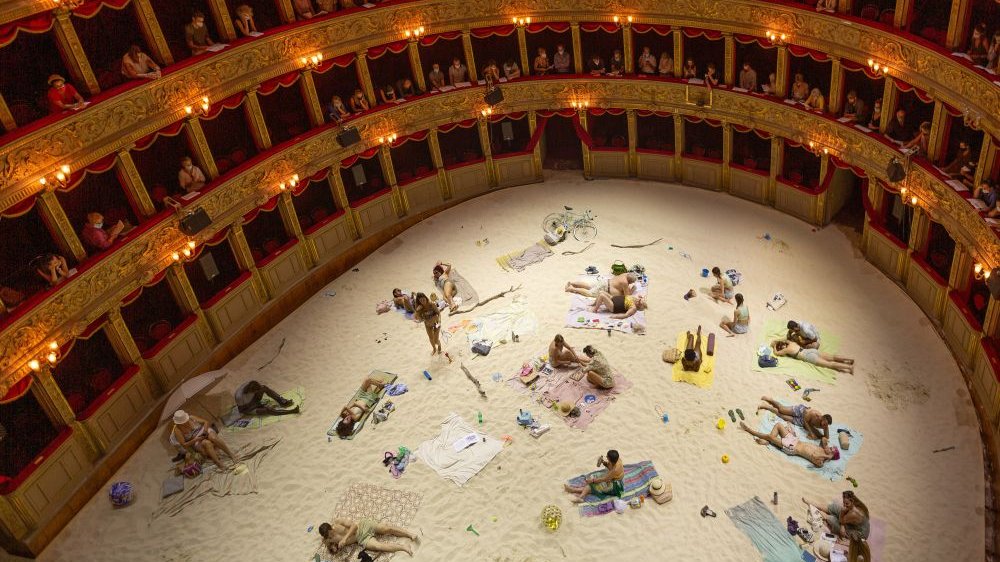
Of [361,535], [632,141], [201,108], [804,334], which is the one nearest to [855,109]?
[804,334]

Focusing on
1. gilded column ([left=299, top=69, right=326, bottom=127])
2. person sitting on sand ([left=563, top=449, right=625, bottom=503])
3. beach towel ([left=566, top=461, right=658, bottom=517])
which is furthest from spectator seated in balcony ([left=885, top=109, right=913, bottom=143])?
gilded column ([left=299, top=69, right=326, bottom=127])

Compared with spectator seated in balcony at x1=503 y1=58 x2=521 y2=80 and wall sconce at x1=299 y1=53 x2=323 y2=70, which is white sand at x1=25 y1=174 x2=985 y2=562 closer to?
spectator seated in balcony at x1=503 y1=58 x2=521 y2=80

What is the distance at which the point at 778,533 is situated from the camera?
51.5 feet

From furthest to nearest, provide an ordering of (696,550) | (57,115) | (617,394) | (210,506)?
(617,394)
(210,506)
(57,115)
(696,550)

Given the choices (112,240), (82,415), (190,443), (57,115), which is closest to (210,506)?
(190,443)

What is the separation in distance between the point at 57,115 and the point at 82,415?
22.9ft

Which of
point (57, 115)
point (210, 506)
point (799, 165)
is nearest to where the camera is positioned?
point (57, 115)

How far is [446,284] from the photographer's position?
2305 cm

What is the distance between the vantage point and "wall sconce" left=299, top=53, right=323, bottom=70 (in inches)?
888

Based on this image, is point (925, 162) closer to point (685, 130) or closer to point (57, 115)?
point (685, 130)

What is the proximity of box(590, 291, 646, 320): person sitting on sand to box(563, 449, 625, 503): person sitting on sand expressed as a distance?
218 inches

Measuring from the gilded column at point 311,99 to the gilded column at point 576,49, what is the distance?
8807mm

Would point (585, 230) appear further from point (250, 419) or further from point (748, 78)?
point (250, 419)

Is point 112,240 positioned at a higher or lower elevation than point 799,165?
higher
